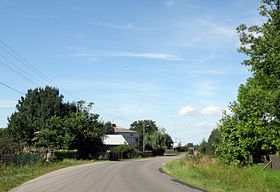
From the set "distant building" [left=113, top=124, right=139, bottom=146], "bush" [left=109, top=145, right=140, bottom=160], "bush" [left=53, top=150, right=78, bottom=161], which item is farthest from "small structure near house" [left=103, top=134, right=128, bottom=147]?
"bush" [left=53, top=150, right=78, bottom=161]

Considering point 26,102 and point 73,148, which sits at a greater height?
point 26,102

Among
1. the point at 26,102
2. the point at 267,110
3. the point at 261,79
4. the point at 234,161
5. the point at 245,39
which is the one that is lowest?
the point at 234,161

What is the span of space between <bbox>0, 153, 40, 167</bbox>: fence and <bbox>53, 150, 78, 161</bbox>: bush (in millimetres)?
9191

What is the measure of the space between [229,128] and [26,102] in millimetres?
61837

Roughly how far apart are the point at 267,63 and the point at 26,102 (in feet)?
227

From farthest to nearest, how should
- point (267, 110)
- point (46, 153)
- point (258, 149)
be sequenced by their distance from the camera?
point (46, 153) < point (258, 149) < point (267, 110)

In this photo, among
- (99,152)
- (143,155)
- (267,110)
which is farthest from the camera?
(143,155)

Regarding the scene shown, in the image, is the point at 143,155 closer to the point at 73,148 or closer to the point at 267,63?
the point at 73,148

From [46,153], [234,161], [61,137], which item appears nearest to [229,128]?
[234,161]

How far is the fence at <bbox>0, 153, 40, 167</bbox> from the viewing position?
3584 centimetres

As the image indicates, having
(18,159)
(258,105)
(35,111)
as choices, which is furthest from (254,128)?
(35,111)

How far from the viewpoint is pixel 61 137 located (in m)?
64.2

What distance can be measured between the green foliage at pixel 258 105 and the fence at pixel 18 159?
1800 cm

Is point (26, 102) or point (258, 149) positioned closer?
point (258, 149)
